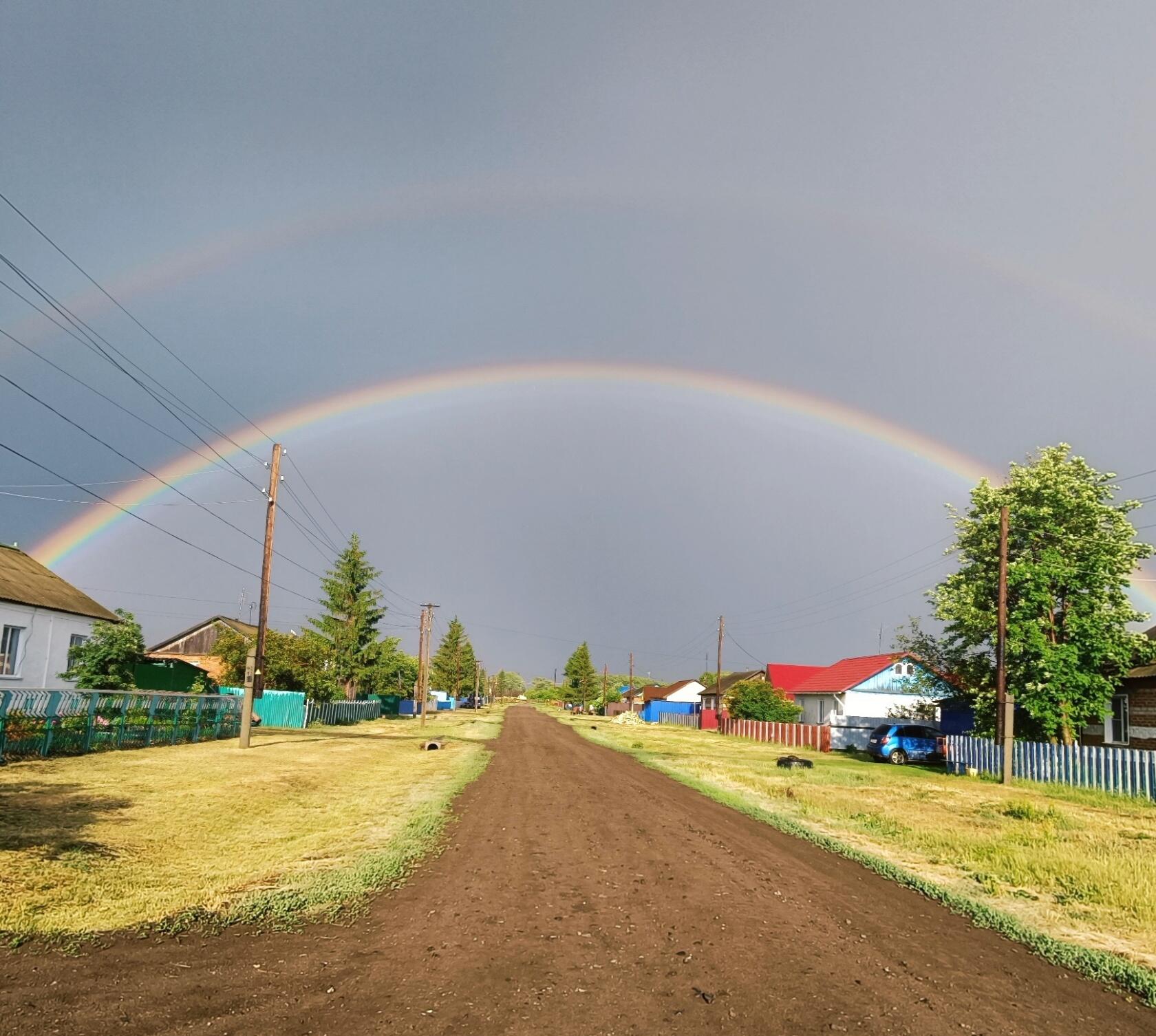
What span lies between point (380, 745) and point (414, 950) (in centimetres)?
2669

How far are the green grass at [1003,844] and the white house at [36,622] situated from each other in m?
26.0

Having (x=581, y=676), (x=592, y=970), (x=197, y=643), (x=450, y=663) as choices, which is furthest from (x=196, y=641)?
(x=592, y=970)

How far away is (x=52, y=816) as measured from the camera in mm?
11688

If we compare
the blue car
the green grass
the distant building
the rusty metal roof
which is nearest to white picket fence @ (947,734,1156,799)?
the green grass

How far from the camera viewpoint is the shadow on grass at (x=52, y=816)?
955 centimetres

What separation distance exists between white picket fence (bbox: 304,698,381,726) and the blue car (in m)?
28.5

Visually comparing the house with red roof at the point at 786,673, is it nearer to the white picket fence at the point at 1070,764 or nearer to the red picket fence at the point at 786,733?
the red picket fence at the point at 786,733

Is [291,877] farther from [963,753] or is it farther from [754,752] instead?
[754,752]

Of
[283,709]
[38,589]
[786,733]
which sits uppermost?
[38,589]

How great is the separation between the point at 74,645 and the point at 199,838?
2995cm

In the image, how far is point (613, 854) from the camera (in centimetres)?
→ 1066

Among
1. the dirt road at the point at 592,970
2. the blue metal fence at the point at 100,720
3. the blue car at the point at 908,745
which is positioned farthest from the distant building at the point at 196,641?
the dirt road at the point at 592,970

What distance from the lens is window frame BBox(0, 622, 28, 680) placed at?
102 ft

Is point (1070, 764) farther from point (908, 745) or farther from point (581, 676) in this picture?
point (581, 676)
